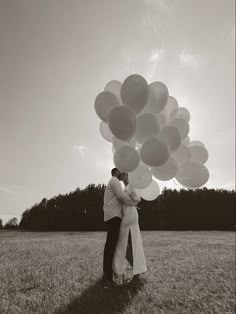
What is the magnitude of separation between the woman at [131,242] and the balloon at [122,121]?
0.87m

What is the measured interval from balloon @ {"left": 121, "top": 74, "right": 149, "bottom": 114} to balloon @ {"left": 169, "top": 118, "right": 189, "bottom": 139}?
0.52 meters

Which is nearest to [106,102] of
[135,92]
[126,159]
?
[135,92]

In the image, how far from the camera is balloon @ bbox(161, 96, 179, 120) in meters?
3.49

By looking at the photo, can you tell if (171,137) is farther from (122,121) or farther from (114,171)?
(114,171)

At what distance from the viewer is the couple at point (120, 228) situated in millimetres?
3409

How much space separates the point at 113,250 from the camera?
340 centimetres

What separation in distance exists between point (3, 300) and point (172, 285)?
79.3 inches

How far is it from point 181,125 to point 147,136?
549 millimetres

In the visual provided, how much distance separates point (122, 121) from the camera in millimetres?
2977

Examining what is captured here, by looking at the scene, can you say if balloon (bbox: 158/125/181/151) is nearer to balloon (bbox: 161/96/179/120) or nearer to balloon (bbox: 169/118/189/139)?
balloon (bbox: 169/118/189/139)

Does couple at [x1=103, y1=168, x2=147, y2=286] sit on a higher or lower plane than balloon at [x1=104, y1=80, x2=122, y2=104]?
lower

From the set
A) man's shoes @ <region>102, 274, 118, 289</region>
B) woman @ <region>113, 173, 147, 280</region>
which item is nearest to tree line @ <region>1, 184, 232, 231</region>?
woman @ <region>113, 173, 147, 280</region>

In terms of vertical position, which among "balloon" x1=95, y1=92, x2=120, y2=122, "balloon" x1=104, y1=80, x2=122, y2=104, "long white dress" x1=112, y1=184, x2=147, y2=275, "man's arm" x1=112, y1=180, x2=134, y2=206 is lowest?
"long white dress" x1=112, y1=184, x2=147, y2=275

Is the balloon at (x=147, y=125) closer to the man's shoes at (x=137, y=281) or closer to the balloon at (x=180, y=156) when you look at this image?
the balloon at (x=180, y=156)
